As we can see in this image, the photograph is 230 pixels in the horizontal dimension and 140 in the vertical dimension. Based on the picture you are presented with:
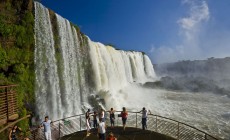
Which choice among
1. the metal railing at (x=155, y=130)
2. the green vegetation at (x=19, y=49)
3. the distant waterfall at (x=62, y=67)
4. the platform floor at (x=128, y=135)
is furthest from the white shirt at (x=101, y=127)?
the distant waterfall at (x=62, y=67)

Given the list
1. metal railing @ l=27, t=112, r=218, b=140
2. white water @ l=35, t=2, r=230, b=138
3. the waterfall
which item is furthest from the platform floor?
the waterfall

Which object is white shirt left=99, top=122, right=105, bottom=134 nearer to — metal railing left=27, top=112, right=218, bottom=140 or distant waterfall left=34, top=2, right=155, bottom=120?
metal railing left=27, top=112, right=218, bottom=140

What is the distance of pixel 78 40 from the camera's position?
107 ft

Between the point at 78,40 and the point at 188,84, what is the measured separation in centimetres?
3600

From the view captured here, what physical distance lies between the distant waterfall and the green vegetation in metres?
0.71

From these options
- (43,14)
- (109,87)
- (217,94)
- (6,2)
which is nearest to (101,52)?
(109,87)

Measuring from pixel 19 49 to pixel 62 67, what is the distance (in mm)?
6001

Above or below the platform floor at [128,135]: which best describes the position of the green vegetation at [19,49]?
above

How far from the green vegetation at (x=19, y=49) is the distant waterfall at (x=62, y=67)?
0.71m

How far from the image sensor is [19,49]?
23375 mm

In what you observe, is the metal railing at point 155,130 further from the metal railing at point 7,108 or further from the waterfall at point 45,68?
the metal railing at point 7,108

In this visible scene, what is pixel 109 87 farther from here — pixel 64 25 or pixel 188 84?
pixel 188 84

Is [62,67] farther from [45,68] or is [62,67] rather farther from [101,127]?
[101,127]

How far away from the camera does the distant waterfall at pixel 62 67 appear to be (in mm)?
24734
